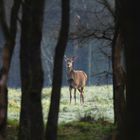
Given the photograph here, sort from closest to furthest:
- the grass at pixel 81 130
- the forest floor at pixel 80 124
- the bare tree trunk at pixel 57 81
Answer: the bare tree trunk at pixel 57 81, the grass at pixel 81 130, the forest floor at pixel 80 124

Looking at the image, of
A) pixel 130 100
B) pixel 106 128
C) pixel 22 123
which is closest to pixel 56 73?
pixel 22 123

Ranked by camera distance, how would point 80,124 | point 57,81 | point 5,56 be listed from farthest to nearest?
point 80,124 → point 5,56 → point 57,81

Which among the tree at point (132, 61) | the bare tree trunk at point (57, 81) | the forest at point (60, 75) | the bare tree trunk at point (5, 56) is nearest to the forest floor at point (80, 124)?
the forest at point (60, 75)

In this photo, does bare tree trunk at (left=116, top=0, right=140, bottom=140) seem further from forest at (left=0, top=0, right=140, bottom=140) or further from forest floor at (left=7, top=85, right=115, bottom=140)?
forest floor at (left=7, top=85, right=115, bottom=140)

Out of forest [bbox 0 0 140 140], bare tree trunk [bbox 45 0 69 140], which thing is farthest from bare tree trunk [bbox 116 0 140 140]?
bare tree trunk [bbox 45 0 69 140]

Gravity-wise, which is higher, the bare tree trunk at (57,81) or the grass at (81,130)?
the bare tree trunk at (57,81)

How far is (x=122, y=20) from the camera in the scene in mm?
5379

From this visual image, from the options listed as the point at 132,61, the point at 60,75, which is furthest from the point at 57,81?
the point at 132,61

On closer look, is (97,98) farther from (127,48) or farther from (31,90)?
(127,48)

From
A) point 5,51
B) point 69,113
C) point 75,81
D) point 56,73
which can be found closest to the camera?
point 56,73

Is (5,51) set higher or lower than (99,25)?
lower

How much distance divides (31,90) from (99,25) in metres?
10.2

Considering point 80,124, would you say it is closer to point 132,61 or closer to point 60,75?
point 60,75

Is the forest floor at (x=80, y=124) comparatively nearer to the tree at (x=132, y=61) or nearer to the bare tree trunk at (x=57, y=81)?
the bare tree trunk at (x=57, y=81)
